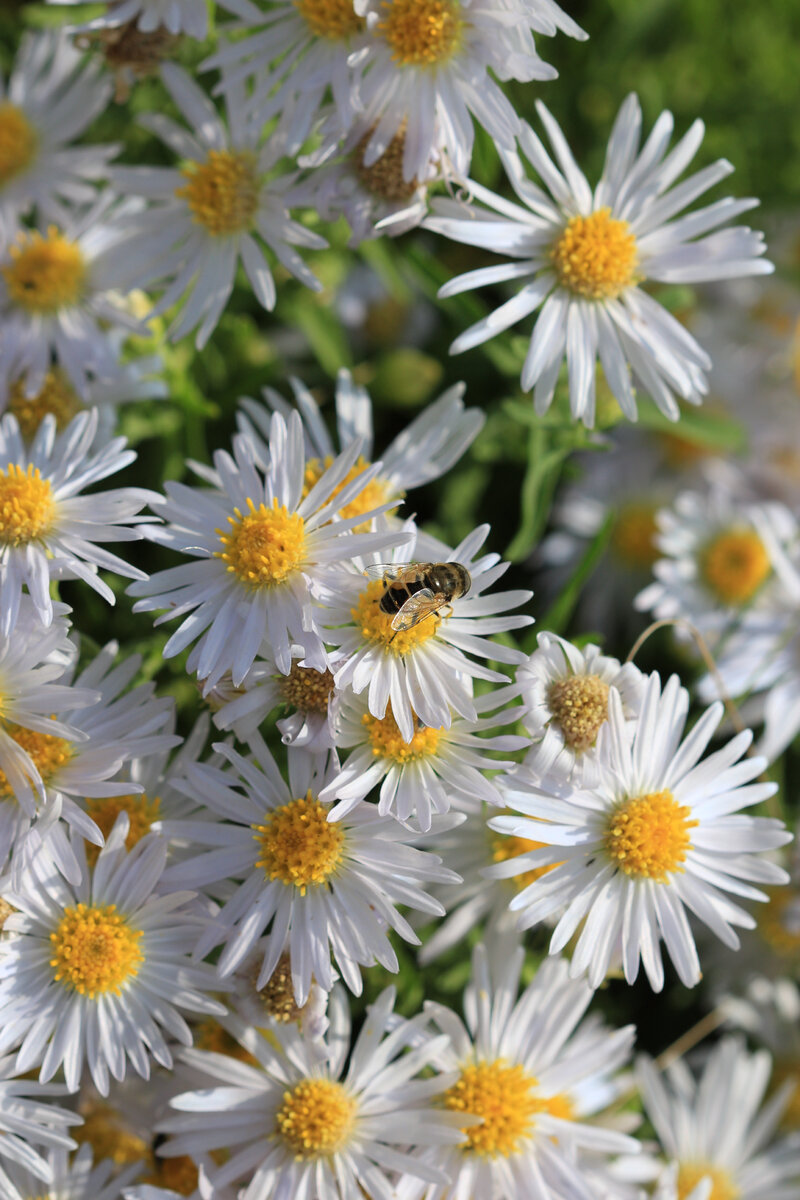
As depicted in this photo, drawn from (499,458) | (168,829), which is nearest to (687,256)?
(499,458)

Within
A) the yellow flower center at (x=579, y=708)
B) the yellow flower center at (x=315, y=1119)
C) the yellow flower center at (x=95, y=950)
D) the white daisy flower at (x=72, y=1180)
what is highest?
the yellow flower center at (x=579, y=708)

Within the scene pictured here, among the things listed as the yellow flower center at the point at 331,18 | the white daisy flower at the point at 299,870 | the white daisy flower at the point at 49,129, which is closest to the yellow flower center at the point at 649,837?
the white daisy flower at the point at 299,870

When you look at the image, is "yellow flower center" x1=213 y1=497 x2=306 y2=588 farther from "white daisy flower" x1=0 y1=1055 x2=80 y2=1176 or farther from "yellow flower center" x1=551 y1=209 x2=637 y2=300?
A: "white daisy flower" x1=0 y1=1055 x2=80 y2=1176

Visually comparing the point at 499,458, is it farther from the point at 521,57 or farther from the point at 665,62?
the point at 665,62

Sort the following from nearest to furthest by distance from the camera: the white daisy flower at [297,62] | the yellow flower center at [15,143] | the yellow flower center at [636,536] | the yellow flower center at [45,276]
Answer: the white daisy flower at [297,62]
the yellow flower center at [45,276]
the yellow flower center at [15,143]
the yellow flower center at [636,536]

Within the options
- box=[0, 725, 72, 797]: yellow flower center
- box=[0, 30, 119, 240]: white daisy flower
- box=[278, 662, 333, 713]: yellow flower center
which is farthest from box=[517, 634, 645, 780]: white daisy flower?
box=[0, 30, 119, 240]: white daisy flower

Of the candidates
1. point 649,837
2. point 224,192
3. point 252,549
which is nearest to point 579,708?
point 649,837

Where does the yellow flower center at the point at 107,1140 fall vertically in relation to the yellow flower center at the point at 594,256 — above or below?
below

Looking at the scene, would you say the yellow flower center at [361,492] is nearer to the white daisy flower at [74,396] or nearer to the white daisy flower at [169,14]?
the white daisy flower at [74,396]
